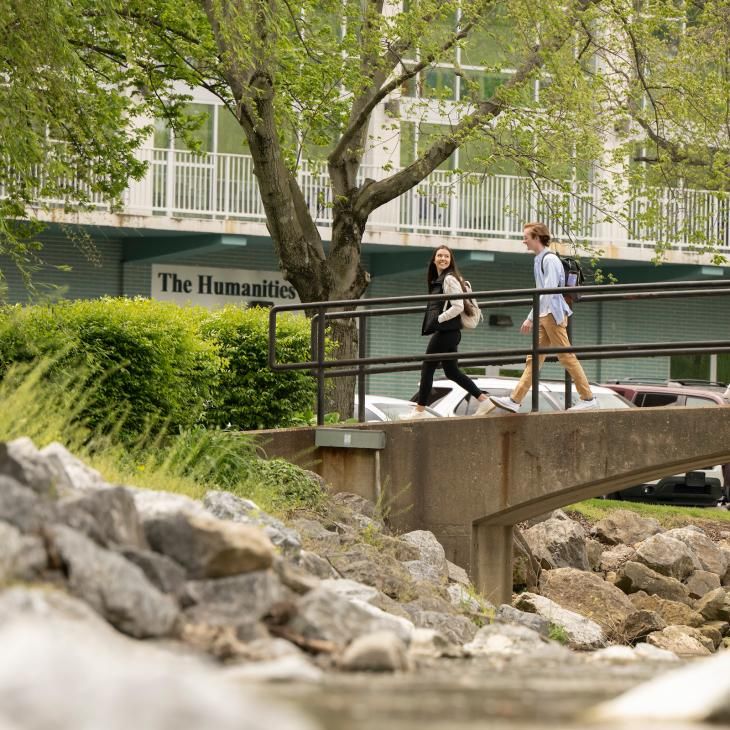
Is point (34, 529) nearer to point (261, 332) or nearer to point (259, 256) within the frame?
point (261, 332)

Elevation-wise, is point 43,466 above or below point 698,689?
above

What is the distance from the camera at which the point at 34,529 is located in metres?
6.54

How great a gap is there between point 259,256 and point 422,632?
22.8 meters

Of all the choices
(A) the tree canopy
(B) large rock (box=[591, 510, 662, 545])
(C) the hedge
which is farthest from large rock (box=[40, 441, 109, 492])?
(B) large rock (box=[591, 510, 662, 545])

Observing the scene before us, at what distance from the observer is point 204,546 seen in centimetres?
704

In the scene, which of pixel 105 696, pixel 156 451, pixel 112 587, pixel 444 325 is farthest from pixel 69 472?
pixel 444 325

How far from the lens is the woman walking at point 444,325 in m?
14.4

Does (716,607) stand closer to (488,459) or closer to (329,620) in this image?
(488,459)

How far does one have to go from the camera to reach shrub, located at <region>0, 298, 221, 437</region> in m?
13.0

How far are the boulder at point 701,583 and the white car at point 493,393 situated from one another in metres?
2.22

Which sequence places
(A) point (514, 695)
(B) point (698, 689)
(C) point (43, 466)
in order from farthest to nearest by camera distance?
(C) point (43, 466)
(A) point (514, 695)
(B) point (698, 689)

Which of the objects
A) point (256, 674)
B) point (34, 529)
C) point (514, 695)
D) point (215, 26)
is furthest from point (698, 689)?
point (215, 26)

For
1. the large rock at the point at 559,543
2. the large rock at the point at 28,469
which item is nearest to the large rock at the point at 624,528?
the large rock at the point at 559,543

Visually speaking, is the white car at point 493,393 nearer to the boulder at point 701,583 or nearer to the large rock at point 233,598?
the boulder at point 701,583
